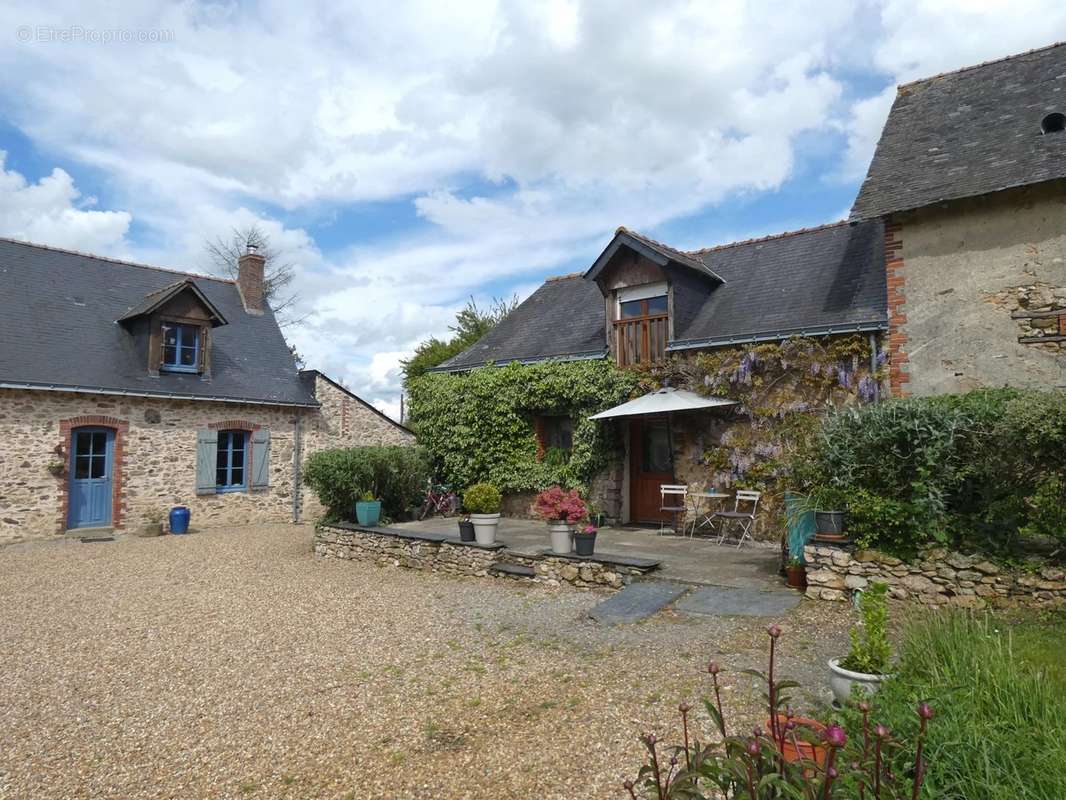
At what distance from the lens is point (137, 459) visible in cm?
1243

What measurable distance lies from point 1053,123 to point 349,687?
34.1 feet

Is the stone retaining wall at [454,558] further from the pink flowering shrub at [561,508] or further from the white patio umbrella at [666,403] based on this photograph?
the white patio umbrella at [666,403]

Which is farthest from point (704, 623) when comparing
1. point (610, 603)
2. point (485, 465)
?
point (485, 465)

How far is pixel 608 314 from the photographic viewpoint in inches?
456

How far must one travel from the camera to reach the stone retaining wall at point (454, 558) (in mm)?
7008

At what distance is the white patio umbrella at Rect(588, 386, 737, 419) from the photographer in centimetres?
927

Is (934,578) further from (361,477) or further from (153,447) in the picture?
(153,447)

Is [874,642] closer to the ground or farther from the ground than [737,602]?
farther from the ground

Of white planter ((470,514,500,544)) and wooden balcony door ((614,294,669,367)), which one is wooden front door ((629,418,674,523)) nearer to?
wooden balcony door ((614,294,669,367))

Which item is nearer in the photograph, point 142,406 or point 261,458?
point 142,406

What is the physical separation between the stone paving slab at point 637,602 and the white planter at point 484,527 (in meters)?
2.19

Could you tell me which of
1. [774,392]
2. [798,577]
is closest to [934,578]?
[798,577]

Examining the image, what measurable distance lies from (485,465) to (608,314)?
11.6ft

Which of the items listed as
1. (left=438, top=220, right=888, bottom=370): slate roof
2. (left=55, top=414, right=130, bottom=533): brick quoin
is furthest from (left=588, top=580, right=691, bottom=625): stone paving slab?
(left=55, top=414, right=130, bottom=533): brick quoin
